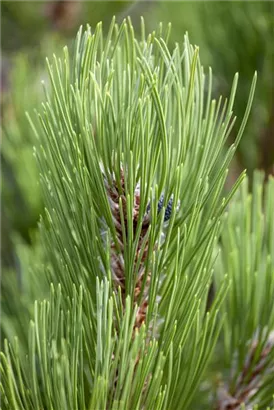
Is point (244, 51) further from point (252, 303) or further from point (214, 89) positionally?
point (252, 303)

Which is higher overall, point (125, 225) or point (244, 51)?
point (244, 51)

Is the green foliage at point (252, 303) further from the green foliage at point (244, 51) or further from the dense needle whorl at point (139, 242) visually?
the green foliage at point (244, 51)

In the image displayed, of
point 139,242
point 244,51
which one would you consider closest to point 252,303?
point 139,242

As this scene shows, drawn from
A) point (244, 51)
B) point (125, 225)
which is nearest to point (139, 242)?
point (125, 225)

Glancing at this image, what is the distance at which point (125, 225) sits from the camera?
327 mm

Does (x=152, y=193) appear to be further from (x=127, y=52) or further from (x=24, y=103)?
(x=24, y=103)

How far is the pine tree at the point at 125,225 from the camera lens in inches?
11.7

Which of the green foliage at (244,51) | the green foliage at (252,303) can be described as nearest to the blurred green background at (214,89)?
the green foliage at (244,51)

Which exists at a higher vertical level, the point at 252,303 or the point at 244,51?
the point at 244,51

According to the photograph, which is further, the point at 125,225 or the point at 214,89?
the point at 214,89

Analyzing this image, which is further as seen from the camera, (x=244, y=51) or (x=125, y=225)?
(x=244, y=51)

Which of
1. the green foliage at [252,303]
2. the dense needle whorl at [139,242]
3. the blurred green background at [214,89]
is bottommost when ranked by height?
the green foliage at [252,303]

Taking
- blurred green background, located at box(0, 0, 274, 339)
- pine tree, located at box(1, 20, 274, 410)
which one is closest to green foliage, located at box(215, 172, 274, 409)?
pine tree, located at box(1, 20, 274, 410)

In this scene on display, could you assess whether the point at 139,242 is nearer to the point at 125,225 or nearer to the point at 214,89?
the point at 125,225
